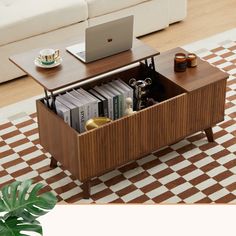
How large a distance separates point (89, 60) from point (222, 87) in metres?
0.80

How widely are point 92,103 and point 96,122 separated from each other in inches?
4.3

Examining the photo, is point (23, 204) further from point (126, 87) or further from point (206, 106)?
point (206, 106)

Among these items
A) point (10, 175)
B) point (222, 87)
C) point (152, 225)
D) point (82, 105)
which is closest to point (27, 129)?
point (10, 175)

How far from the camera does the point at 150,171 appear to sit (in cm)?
385

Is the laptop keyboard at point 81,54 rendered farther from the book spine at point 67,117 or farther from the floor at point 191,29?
the floor at point 191,29

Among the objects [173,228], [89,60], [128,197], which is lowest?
[128,197]

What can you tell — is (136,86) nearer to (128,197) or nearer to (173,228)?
Result: (128,197)

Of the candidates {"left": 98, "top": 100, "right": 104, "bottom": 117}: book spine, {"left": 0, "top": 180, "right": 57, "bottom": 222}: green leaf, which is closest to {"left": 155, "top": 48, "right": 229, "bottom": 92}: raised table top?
{"left": 98, "top": 100, "right": 104, "bottom": 117}: book spine

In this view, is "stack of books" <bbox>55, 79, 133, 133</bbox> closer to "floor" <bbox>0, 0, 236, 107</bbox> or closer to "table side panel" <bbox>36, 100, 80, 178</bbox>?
"table side panel" <bbox>36, 100, 80, 178</bbox>

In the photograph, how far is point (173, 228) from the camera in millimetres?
2047

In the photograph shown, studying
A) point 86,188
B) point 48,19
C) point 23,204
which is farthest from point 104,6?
point 23,204

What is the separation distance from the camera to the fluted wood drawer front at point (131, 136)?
3.49m

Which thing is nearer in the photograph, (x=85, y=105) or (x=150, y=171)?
(x=85, y=105)

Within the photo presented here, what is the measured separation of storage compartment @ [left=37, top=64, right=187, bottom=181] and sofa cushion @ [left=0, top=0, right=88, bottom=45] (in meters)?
0.97
